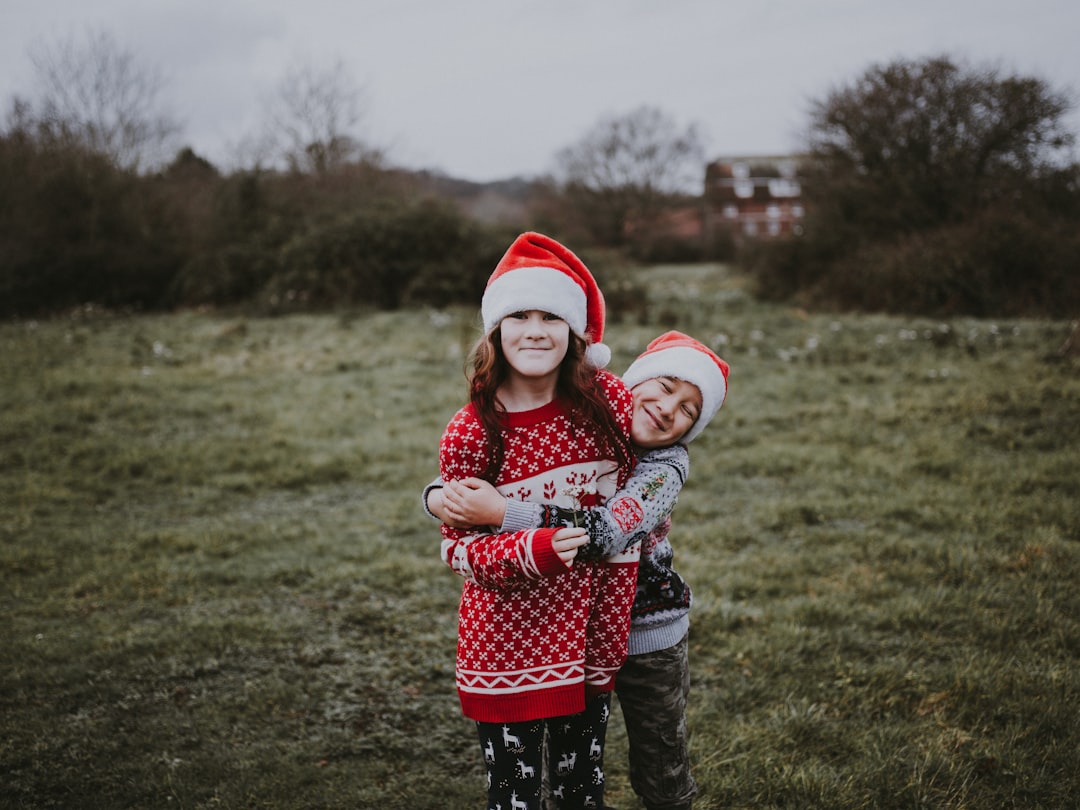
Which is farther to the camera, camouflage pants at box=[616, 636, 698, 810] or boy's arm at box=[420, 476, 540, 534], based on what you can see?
camouflage pants at box=[616, 636, 698, 810]

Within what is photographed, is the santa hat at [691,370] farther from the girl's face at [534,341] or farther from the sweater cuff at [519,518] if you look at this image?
the sweater cuff at [519,518]

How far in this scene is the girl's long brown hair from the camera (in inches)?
71.7

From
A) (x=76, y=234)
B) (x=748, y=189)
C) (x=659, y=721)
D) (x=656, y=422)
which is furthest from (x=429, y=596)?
(x=748, y=189)

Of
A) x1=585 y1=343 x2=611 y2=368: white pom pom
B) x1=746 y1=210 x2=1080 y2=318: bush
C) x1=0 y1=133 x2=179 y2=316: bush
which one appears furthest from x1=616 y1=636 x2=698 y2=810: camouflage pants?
x1=0 y1=133 x2=179 y2=316: bush

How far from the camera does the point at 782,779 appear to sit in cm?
266

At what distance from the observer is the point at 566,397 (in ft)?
6.31

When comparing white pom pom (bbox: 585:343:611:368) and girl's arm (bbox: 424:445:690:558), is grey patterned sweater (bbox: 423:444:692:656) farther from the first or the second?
white pom pom (bbox: 585:343:611:368)

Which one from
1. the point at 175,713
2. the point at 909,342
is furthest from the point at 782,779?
the point at 909,342

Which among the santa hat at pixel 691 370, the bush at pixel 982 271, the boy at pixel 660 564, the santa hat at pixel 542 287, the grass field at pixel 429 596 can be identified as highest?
the bush at pixel 982 271

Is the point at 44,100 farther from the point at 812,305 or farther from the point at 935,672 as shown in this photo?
the point at 935,672

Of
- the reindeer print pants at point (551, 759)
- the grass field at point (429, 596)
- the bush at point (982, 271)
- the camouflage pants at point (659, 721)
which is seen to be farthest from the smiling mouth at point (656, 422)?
the bush at point (982, 271)

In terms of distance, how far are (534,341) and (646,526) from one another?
520 millimetres

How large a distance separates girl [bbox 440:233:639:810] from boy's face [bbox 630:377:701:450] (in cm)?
4

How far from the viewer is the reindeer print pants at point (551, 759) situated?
6.12 ft
